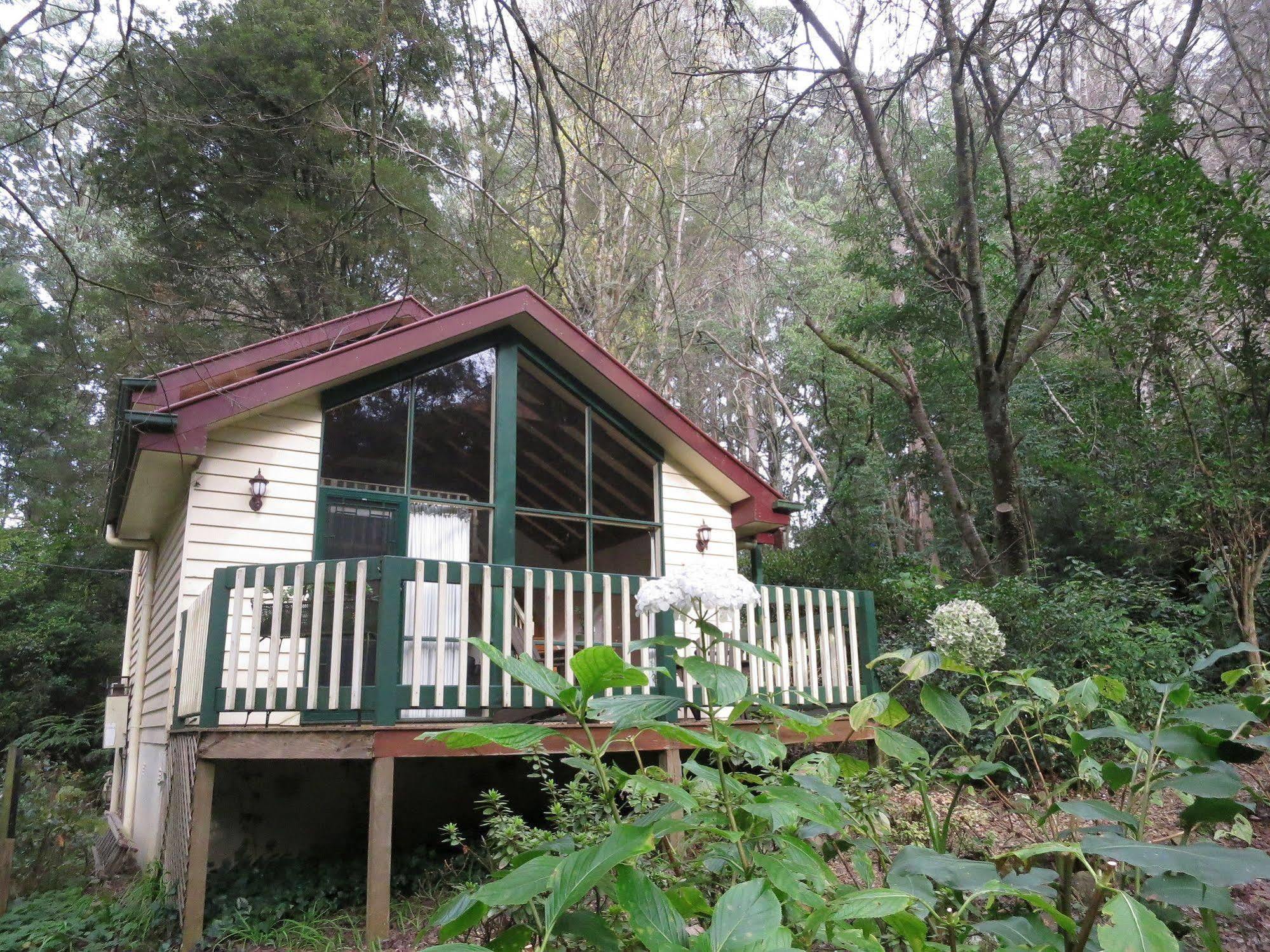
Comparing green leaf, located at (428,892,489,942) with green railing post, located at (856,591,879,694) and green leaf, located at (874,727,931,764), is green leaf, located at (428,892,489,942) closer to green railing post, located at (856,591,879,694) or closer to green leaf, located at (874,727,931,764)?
green leaf, located at (874,727,931,764)

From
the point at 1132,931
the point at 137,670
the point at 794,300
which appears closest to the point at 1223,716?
the point at 1132,931

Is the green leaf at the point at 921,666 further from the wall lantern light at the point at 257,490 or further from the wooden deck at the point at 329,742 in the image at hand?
the wall lantern light at the point at 257,490

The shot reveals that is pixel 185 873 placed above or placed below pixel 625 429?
below

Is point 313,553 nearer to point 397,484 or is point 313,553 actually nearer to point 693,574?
point 397,484

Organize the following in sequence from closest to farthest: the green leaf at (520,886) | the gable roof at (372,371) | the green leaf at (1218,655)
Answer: the green leaf at (520,886)
the green leaf at (1218,655)
the gable roof at (372,371)

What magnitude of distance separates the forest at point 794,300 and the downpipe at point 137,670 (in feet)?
1.60

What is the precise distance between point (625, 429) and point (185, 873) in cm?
497

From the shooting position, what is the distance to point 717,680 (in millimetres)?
1888

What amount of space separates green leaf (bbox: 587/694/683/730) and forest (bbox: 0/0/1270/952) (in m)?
0.15

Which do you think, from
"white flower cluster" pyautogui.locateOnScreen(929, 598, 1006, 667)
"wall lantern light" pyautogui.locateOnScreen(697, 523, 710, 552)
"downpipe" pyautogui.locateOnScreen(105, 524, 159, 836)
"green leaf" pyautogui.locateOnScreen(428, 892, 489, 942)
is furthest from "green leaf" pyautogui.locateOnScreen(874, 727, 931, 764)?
"downpipe" pyautogui.locateOnScreen(105, 524, 159, 836)

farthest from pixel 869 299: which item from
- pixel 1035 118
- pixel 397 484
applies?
pixel 397 484

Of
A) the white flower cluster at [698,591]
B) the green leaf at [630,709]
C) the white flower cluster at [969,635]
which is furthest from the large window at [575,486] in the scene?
the green leaf at [630,709]

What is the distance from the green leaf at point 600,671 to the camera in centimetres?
161

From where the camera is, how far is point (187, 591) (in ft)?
19.7
